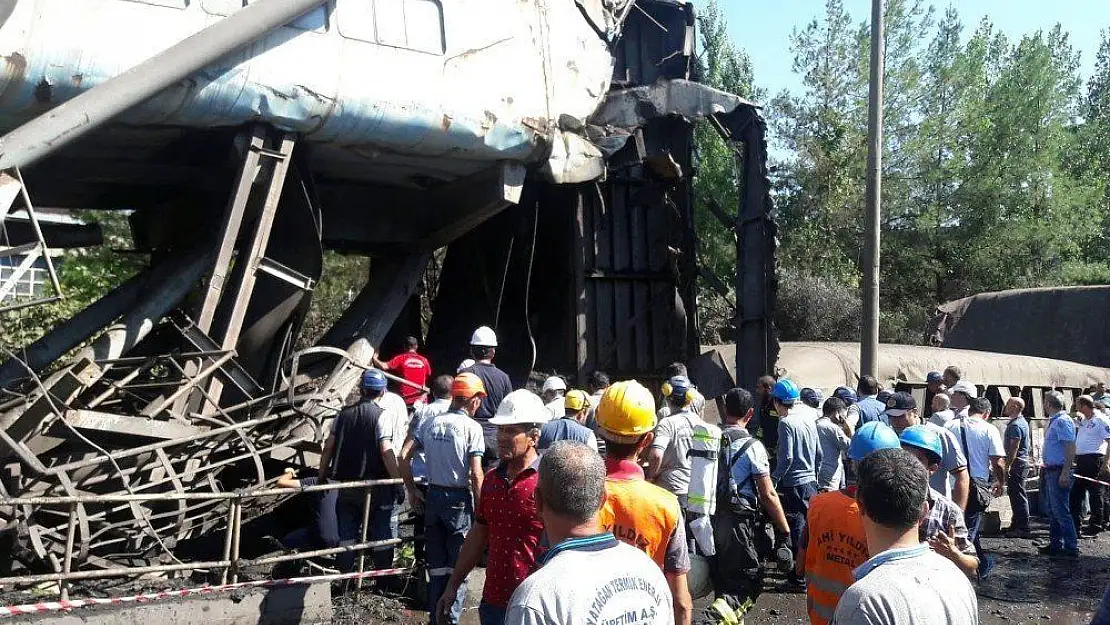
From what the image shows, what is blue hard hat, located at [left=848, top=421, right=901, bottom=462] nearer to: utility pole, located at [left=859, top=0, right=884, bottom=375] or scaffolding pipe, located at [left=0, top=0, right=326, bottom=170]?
scaffolding pipe, located at [left=0, top=0, right=326, bottom=170]

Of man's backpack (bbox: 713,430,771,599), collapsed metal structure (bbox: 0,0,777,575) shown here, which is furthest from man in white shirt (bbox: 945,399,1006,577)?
collapsed metal structure (bbox: 0,0,777,575)

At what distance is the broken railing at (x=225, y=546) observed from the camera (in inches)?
256

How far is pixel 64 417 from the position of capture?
8367 millimetres

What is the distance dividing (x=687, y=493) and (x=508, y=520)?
3.07 metres

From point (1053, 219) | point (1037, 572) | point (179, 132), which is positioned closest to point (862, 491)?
point (1037, 572)

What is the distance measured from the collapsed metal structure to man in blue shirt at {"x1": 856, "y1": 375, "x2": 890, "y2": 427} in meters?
3.20

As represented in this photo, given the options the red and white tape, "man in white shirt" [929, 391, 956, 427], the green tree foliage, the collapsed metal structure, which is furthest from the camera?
the green tree foliage

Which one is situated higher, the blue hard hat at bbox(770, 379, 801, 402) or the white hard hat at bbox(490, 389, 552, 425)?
the white hard hat at bbox(490, 389, 552, 425)

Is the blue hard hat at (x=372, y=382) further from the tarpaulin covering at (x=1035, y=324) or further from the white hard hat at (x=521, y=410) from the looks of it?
the tarpaulin covering at (x=1035, y=324)

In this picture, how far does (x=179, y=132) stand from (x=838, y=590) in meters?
8.64

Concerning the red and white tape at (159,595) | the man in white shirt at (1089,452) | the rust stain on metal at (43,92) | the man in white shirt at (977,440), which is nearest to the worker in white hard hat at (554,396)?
the red and white tape at (159,595)

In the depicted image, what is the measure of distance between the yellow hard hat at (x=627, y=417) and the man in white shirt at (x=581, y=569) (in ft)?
2.89

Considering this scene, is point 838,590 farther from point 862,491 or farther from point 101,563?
point 101,563

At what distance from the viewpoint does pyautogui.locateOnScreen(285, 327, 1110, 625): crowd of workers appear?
111 inches
